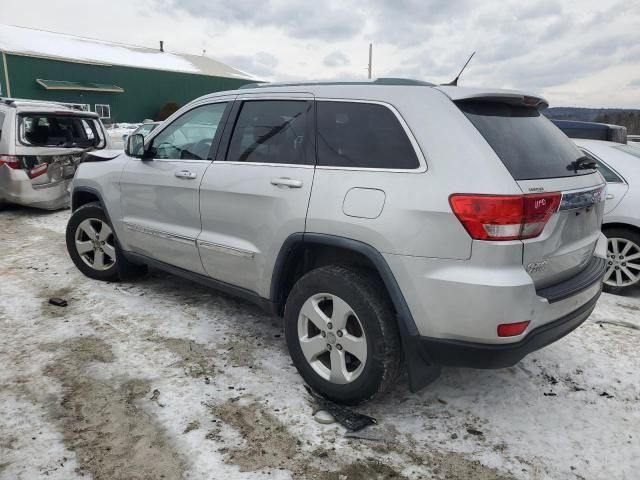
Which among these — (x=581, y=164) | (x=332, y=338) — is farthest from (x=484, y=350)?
(x=581, y=164)

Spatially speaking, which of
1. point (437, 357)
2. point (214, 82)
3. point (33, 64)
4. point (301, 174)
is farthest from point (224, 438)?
point (214, 82)

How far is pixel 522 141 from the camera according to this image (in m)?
2.66

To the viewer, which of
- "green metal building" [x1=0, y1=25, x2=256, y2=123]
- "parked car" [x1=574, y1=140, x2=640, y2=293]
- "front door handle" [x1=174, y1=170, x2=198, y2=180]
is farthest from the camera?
"green metal building" [x1=0, y1=25, x2=256, y2=123]

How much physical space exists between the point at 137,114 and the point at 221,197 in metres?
34.4

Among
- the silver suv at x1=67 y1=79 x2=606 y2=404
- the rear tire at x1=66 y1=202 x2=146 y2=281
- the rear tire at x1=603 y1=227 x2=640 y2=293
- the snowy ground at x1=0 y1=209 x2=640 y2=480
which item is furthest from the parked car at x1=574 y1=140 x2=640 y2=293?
the rear tire at x1=66 y1=202 x2=146 y2=281

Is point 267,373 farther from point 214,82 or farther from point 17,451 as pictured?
point 214,82

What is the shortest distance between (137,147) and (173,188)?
0.66 meters

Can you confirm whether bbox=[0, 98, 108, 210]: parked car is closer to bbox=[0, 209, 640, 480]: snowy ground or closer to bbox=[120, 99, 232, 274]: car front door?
bbox=[0, 209, 640, 480]: snowy ground

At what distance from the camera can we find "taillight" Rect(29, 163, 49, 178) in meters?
7.47

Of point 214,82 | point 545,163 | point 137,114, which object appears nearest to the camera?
point 545,163

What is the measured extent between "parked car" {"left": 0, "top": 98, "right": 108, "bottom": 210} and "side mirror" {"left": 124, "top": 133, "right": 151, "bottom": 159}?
164 inches

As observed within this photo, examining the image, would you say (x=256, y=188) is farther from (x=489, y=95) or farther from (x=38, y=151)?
(x=38, y=151)

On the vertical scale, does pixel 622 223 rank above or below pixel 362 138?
below

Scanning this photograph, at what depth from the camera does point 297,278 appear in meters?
3.21
